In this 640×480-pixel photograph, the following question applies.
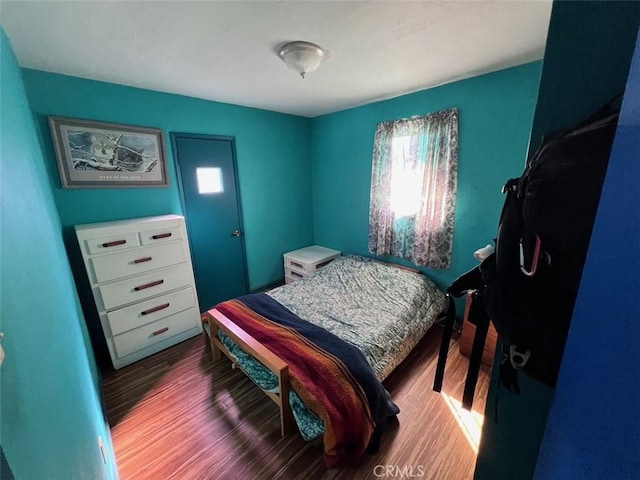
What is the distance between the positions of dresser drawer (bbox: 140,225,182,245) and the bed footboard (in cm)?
79

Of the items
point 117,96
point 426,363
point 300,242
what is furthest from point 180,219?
point 426,363

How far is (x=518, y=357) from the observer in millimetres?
483

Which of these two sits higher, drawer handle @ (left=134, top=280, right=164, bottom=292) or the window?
the window

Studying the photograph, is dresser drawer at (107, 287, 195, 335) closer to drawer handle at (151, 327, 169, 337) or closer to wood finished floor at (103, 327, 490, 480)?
drawer handle at (151, 327, 169, 337)

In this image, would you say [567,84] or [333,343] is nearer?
[567,84]

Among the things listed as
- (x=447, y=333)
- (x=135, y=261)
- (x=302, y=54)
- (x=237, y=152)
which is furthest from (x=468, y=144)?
(x=135, y=261)

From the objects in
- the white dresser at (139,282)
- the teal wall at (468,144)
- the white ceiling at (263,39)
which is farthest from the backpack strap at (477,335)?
the white dresser at (139,282)

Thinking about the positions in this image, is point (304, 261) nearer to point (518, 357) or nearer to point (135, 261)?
point (135, 261)

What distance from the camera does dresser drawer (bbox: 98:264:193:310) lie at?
2.00 meters

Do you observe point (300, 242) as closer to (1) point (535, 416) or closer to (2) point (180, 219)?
(2) point (180, 219)

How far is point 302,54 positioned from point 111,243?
6.52 ft

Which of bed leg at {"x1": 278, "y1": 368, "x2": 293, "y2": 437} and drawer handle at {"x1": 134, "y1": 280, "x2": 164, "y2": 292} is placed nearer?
bed leg at {"x1": 278, "y1": 368, "x2": 293, "y2": 437}

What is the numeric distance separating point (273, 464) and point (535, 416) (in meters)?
1.37

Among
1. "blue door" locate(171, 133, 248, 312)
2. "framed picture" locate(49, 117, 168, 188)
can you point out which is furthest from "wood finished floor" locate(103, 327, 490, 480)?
"framed picture" locate(49, 117, 168, 188)
